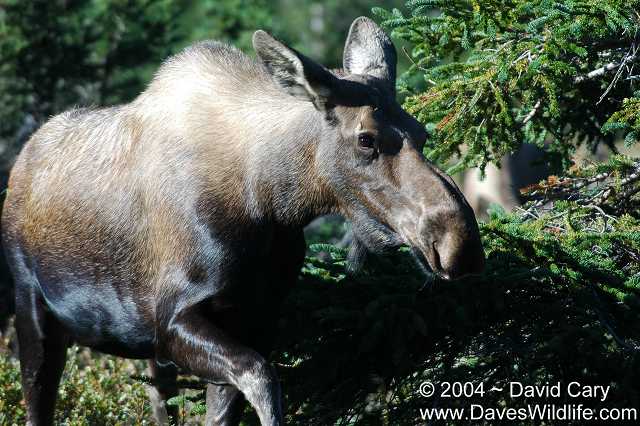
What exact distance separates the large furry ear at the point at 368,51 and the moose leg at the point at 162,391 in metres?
2.43

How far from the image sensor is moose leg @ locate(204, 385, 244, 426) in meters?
5.53

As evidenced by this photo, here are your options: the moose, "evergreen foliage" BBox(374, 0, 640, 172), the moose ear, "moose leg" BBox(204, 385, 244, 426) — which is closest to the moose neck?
the moose

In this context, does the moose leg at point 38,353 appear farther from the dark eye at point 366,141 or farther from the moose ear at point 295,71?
the dark eye at point 366,141


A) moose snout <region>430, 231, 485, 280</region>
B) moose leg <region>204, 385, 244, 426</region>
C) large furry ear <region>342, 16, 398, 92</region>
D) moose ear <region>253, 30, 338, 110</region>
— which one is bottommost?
moose leg <region>204, 385, 244, 426</region>

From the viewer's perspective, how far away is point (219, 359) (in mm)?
4738

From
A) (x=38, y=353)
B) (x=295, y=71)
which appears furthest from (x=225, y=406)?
(x=295, y=71)

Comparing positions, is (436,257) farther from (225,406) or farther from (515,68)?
(515,68)

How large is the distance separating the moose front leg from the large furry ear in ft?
5.03

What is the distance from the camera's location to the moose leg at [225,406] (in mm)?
5527

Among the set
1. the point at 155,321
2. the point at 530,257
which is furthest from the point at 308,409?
the point at 530,257

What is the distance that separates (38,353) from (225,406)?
4.41 feet

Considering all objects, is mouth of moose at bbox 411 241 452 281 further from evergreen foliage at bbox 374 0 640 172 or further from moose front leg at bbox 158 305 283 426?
evergreen foliage at bbox 374 0 640 172

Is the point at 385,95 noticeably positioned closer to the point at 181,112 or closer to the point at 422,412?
the point at 181,112

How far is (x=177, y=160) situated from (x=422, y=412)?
6.12 ft
